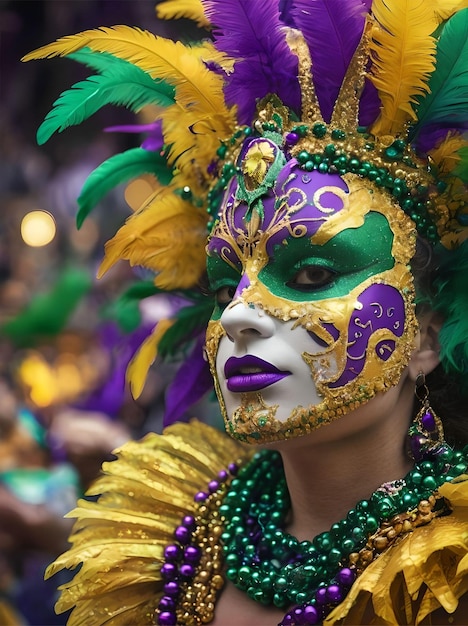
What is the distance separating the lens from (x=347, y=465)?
1993 millimetres

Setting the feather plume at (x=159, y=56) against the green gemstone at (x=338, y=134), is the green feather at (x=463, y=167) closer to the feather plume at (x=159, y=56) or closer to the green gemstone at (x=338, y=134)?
the green gemstone at (x=338, y=134)

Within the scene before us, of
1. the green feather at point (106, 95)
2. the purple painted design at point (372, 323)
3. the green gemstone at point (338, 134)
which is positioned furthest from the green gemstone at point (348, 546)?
the green feather at point (106, 95)

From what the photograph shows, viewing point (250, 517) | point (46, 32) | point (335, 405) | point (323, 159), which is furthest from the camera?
point (46, 32)

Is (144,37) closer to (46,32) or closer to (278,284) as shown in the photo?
(278,284)

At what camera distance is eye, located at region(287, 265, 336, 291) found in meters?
1.89

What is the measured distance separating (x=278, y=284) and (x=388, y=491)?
0.49 metres

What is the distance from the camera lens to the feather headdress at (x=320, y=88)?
1906 mm

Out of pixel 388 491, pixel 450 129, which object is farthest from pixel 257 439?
pixel 450 129

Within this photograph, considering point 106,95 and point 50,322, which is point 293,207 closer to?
point 106,95

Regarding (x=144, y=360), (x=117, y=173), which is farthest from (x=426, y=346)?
(x=117, y=173)

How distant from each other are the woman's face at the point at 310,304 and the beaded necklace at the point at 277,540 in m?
0.23

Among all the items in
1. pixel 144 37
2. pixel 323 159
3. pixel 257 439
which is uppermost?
pixel 144 37

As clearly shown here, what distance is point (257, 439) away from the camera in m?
1.88

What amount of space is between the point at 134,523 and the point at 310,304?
2.43 feet
